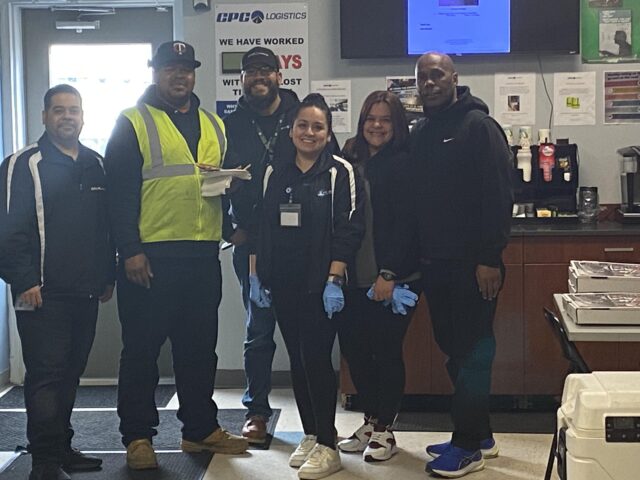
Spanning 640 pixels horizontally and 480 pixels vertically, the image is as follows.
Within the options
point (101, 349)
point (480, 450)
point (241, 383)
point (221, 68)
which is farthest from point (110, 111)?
point (480, 450)

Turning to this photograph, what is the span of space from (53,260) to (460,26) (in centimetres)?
253

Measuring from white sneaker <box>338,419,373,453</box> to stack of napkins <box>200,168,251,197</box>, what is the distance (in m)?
1.19

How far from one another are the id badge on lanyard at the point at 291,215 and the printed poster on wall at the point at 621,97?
2.20 metres

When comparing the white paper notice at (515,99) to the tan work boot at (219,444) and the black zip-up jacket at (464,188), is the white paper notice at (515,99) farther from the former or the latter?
the tan work boot at (219,444)

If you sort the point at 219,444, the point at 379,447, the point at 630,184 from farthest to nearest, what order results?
the point at 630,184 < the point at 219,444 < the point at 379,447

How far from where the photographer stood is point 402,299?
355 centimetres

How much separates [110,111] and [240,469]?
2469mm

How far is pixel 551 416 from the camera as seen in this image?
4375 mm

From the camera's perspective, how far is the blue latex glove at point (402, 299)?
354 centimetres

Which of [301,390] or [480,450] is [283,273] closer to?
[301,390]

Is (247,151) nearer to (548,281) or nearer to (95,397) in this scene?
(548,281)

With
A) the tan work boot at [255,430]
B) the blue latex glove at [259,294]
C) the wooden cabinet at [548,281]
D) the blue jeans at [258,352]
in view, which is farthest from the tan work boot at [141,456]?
the wooden cabinet at [548,281]

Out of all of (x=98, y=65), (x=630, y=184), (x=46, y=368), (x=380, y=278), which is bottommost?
(x=46, y=368)

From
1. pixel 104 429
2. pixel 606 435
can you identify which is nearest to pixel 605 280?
pixel 606 435
